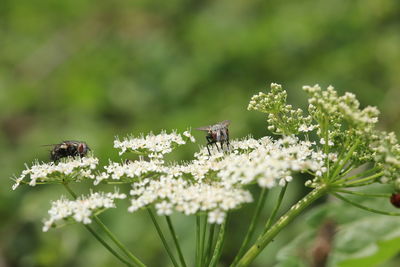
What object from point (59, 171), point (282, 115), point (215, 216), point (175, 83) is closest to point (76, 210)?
point (59, 171)

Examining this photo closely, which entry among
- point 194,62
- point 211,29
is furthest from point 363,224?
point 211,29

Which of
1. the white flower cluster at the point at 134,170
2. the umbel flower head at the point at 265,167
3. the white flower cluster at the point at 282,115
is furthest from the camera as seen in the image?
the white flower cluster at the point at 282,115

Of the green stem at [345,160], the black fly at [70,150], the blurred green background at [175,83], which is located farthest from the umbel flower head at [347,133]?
the blurred green background at [175,83]

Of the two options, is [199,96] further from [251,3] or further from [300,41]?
[251,3]

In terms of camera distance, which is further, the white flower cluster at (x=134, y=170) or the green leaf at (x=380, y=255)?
the white flower cluster at (x=134, y=170)

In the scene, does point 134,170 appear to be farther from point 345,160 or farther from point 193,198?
point 345,160

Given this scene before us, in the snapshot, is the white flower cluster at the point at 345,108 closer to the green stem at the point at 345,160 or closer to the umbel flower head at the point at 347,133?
the umbel flower head at the point at 347,133

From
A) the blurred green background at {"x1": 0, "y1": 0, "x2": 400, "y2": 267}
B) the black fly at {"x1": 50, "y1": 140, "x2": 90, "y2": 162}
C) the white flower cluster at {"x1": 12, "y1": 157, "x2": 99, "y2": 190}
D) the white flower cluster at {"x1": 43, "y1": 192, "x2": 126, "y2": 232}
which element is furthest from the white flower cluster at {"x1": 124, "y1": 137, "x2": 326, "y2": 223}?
the blurred green background at {"x1": 0, "y1": 0, "x2": 400, "y2": 267}
